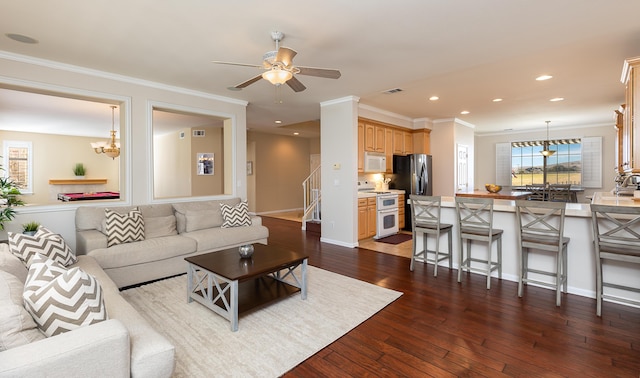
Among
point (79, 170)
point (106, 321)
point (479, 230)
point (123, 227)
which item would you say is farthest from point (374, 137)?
point (79, 170)

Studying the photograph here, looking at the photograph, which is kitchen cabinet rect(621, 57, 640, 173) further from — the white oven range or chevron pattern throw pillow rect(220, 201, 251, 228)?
chevron pattern throw pillow rect(220, 201, 251, 228)

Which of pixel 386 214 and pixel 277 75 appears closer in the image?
pixel 277 75

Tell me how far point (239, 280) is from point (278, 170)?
7887 millimetres

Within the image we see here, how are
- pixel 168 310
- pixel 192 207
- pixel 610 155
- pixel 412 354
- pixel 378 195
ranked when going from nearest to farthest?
pixel 412 354 < pixel 168 310 < pixel 192 207 < pixel 378 195 < pixel 610 155

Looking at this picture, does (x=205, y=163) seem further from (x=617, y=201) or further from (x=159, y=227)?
(x=617, y=201)

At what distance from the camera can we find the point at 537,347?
2.30 m

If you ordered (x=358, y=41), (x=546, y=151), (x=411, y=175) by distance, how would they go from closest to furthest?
(x=358, y=41), (x=411, y=175), (x=546, y=151)

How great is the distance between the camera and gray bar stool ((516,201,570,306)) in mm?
3051

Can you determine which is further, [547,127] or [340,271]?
[547,127]

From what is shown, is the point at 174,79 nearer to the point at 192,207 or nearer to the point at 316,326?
the point at 192,207

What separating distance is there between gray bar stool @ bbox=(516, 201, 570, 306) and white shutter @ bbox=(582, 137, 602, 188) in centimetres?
732

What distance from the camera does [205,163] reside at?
8.50 m

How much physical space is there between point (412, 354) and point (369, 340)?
344 millimetres

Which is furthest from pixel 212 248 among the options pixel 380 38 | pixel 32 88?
pixel 380 38
